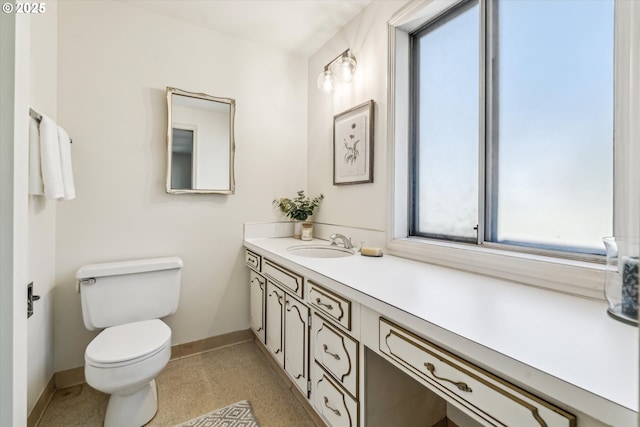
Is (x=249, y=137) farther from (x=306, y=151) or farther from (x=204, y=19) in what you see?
(x=204, y=19)

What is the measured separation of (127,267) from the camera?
66.7 inches

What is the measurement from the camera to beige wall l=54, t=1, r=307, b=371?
174cm

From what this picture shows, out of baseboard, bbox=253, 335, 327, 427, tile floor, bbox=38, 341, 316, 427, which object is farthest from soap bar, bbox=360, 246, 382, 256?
tile floor, bbox=38, 341, 316, 427

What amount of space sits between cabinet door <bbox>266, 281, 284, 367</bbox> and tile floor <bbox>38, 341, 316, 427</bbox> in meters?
0.19

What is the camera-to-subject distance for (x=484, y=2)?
1351 millimetres

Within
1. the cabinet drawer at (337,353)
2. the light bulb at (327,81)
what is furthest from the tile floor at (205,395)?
the light bulb at (327,81)

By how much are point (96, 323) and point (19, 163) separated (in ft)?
4.33

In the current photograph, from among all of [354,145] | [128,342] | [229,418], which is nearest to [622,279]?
[354,145]

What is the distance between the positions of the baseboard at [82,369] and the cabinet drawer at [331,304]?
125cm

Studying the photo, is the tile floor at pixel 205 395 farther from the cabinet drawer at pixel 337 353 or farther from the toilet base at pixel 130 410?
the cabinet drawer at pixel 337 353

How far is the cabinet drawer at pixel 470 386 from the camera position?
1.88ft

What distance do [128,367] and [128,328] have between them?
1.10 feet

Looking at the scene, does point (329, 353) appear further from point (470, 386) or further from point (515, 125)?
point (515, 125)

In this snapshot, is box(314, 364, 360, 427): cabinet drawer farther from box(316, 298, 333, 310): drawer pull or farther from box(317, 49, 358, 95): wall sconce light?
box(317, 49, 358, 95): wall sconce light
